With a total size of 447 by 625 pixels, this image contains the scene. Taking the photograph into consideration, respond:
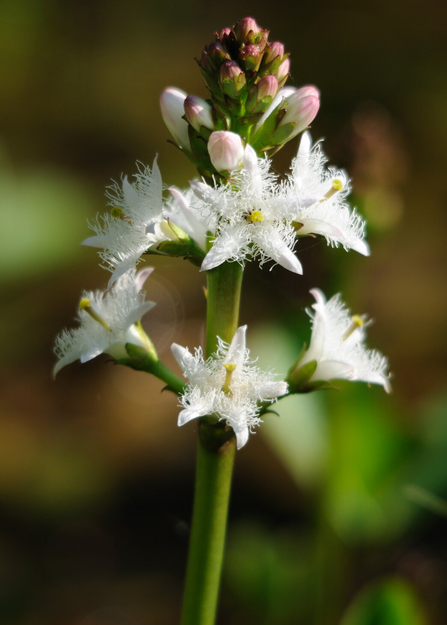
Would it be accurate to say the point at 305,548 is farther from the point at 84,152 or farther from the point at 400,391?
the point at 84,152

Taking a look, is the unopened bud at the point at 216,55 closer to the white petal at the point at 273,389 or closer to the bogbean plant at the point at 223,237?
the bogbean plant at the point at 223,237

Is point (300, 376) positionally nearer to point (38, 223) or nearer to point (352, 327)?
point (352, 327)

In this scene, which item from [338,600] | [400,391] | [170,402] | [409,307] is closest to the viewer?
[338,600]

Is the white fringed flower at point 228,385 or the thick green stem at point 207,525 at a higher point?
the white fringed flower at point 228,385

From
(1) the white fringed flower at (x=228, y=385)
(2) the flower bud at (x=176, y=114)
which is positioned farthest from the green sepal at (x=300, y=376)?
(2) the flower bud at (x=176, y=114)

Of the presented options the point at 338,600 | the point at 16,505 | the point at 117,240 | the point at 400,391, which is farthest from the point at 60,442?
the point at 117,240

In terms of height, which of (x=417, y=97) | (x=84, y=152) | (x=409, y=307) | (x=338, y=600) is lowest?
(x=338, y=600)

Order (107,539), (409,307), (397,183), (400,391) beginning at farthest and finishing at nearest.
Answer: (409,307), (400,391), (107,539), (397,183)

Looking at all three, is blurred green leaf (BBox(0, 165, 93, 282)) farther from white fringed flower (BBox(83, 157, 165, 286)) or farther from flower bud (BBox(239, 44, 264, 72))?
flower bud (BBox(239, 44, 264, 72))
